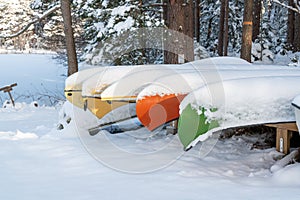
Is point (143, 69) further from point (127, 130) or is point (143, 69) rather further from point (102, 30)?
point (102, 30)

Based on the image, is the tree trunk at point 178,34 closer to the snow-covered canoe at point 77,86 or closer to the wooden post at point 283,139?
the snow-covered canoe at point 77,86

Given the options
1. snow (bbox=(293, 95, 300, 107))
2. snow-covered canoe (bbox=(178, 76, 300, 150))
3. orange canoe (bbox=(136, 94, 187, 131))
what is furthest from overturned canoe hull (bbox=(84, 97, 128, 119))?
snow (bbox=(293, 95, 300, 107))

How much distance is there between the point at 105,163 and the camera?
3.62 metres

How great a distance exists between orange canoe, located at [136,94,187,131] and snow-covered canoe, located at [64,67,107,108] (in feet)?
4.96

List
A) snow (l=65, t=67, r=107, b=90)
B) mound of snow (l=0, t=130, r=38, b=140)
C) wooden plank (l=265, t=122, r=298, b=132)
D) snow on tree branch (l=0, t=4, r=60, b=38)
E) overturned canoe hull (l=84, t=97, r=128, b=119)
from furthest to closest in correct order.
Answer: snow on tree branch (l=0, t=4, r=60, b=38), snow (l=65, t=67, r=107, b=90), overturned canoe hull (l=84, t=97, r=128, b=119), mound of snow (l=0, t=130, r=38, b=140), wooden plank (l=265, t=122, r=298, b=132)

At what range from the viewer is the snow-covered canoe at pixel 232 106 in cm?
325

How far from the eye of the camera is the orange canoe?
3.81 m

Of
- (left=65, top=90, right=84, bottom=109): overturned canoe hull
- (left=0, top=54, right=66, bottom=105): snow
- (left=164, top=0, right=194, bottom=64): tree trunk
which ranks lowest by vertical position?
(left=0, top=54, right=66, bottom=105): snow

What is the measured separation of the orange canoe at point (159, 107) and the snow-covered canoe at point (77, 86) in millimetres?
1511

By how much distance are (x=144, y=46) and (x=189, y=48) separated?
1.97 m

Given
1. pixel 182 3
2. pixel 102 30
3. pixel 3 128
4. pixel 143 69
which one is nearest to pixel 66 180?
pixel 143 69

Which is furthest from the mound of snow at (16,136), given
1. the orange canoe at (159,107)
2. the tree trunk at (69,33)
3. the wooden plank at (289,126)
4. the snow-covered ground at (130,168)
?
the tree trunk at (69,33)

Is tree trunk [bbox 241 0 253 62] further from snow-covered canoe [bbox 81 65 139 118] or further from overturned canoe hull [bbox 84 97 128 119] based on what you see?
overturned canoe hull [bbox 84 97 128 119]

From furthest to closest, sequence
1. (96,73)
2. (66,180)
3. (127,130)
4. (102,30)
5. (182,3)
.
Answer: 1. (102,30)
2. (182,3)
3. (127,130)
4. (96,73)
5. (66,180)
